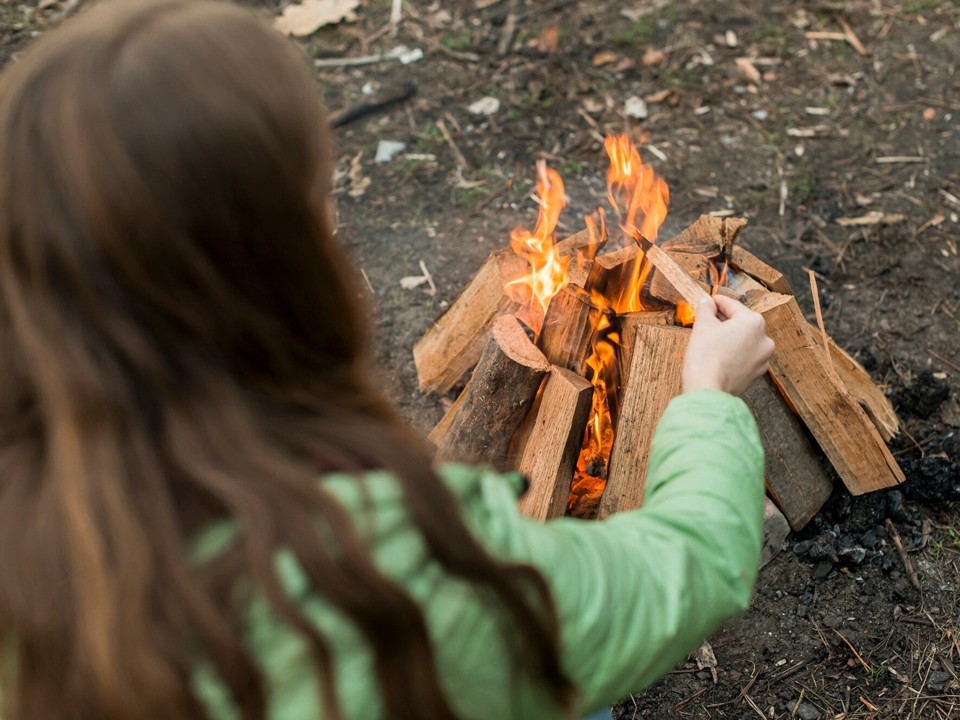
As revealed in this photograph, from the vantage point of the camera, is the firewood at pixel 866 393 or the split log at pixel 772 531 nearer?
the split log at pixel 772 531

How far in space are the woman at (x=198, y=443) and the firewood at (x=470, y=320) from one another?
1713 millimetres

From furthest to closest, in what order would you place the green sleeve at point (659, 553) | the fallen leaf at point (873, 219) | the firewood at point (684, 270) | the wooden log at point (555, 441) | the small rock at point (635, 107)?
the small rock at point (635, 107) < the fallen leaf at point (873, 219) < the firewood at point (684, 270) < the wooden log at point (555, 441) < the green sleeve at point (659, 553)

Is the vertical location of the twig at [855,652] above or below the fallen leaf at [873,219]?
below

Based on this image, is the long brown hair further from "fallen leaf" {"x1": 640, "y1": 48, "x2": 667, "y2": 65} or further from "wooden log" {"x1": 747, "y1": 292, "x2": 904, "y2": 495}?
"fallen leaf" {"x1": 640, "y1": 48, "x2": 667, "y2": 65}

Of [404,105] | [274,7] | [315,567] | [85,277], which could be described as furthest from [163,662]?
[274,7]

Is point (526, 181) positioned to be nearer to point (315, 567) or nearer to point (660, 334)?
point (660, 334)

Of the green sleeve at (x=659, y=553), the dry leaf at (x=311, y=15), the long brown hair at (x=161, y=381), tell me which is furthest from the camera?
the dry leaf at (x=311, y=15)

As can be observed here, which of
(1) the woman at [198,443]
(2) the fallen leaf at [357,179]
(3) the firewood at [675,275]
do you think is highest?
(1) the woman at [198,443]

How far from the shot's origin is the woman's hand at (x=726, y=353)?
6.15 feet

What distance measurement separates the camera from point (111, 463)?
107 cm

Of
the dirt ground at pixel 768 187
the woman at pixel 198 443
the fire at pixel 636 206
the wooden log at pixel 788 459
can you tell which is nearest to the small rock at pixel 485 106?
the dirt ground at pixel 768 187

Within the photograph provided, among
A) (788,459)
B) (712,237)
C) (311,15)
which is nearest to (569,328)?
(712,237)

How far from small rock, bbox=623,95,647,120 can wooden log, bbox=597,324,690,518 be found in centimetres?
248

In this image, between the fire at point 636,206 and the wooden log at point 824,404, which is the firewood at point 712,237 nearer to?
the fire at point 636,206
